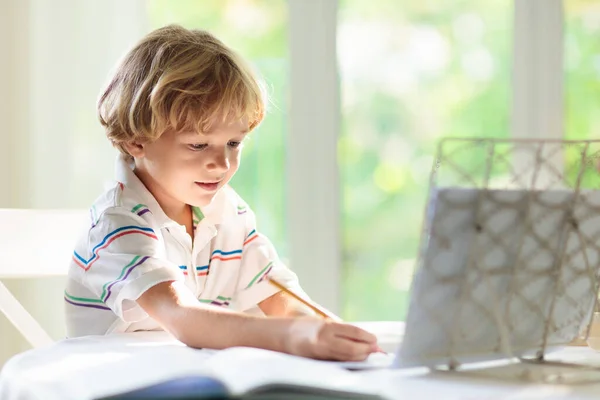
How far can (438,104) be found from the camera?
83.5 inches

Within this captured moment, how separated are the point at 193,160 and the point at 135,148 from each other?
10 cm

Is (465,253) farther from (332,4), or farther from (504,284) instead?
(332,4)

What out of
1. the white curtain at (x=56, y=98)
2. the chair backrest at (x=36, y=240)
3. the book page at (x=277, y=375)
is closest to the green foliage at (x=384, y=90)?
the white curtain at (x=56, y=98)

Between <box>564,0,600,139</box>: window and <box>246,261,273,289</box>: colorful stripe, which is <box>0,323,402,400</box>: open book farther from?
<box>564,0,600,139</box>: window

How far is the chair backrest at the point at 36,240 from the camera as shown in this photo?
1.27m

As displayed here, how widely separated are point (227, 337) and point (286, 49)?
1383 mm

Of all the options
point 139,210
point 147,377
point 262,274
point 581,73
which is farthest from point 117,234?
point 581,73

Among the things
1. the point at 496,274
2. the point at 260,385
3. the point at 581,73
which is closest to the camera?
the point at 260,385

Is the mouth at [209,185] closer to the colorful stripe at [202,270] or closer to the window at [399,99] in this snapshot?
the colorful stripe at [202,270]

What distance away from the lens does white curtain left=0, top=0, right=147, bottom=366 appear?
1.94 metres

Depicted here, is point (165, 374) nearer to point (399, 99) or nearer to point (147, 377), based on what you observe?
point (147, 377)

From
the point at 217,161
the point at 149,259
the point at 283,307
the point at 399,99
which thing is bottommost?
the point at 283,307

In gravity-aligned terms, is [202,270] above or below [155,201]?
below

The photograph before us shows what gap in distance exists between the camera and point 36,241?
1301mm
